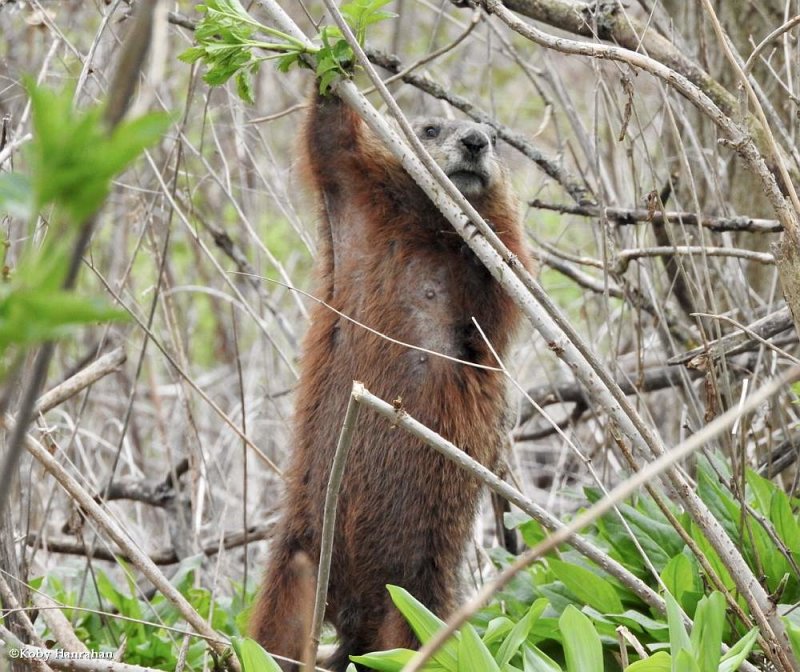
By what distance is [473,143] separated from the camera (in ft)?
12.3

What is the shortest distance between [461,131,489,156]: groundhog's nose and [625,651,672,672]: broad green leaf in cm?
193

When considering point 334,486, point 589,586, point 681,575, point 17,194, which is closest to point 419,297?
point 589,586

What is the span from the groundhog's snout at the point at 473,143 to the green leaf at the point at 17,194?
280 centimetres

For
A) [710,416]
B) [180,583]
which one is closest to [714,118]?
[710,416]

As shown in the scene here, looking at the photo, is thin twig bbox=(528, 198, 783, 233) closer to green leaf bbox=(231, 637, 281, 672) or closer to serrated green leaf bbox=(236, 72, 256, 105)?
serrated green leaf bbox=(236, 72, 256, 105)

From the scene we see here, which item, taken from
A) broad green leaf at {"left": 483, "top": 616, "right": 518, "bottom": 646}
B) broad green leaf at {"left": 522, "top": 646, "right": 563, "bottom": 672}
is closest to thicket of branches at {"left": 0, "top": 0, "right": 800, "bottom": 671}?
broad green leaf at {"left": 522, "top": 646, "right": 563, "bottom": 672}

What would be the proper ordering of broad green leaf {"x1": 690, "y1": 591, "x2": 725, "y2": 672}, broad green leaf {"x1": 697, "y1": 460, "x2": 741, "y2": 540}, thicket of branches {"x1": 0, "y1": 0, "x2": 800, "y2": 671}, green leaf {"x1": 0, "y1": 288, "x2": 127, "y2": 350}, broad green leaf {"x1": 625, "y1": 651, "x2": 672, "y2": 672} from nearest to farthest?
green leaf {"x1": 0, "y1": 288, "x2": 127, "y2": 350} → broad green leaf {"x1": 690, "y1": 591, "x2": 725, "y2": 672} → broad green leaf {"x1": 625, "y1": 651, "x2": 672, "y2": 672} → thicket of branches {"x1": 0, "y1": 0, "x2": 800, "y2": 671} → broad green leaf {"x1": 697, "y1": 460, "x2": 741, "y2": 540}

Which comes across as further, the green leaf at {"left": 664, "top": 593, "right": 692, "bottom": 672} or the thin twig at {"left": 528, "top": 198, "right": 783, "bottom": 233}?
the thin twig at {"left": 528, "top": 198, "right": 783, "bottom": 233}

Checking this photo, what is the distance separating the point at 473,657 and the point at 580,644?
277 millimetres

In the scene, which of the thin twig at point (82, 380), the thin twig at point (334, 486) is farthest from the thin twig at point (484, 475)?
the thin twig at point (82, 380)

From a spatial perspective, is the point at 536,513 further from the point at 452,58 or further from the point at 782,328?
the point at 452,58

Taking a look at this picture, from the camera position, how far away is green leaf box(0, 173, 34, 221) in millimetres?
1021

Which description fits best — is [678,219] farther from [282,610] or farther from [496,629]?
[282,610]

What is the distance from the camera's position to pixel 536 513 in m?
2.63
